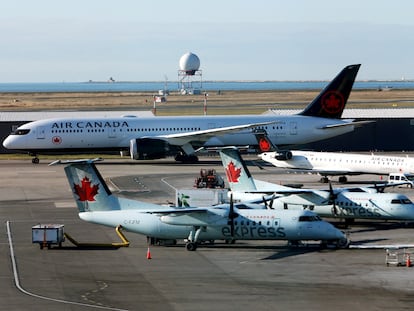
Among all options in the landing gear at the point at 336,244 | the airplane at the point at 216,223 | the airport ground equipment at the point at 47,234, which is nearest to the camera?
the airplane at the point at 216,223

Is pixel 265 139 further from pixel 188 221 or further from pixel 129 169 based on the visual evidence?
pixel 188 221

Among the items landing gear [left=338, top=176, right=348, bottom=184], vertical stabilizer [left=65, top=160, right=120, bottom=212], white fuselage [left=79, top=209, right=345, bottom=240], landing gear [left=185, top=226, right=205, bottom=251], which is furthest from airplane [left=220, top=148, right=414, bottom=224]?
landing gear [left=338, top=176, right=348, bottom=184]

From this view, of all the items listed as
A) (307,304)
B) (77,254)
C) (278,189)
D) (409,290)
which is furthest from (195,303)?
(278,189)

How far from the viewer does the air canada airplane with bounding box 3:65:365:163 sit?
9144cm

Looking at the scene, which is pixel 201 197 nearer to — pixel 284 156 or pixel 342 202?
pixel 342 202

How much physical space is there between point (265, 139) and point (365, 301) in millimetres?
46676

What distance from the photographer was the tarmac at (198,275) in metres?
35.9

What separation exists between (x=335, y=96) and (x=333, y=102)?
2.09 feet

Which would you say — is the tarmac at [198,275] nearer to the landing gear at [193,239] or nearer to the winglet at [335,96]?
the landing gear at [193,239]

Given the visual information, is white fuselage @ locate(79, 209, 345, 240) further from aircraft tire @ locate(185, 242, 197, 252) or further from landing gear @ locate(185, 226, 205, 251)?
aircraft tire @ locate(185, 242, 197, 252)

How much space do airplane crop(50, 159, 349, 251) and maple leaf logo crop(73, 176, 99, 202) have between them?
0.12 meters

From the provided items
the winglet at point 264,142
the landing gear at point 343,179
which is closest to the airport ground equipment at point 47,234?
the landing gear at point 343,179

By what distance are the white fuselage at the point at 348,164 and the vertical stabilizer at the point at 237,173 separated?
19424 mm

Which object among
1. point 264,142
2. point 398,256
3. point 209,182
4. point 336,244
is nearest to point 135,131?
point 264,142
